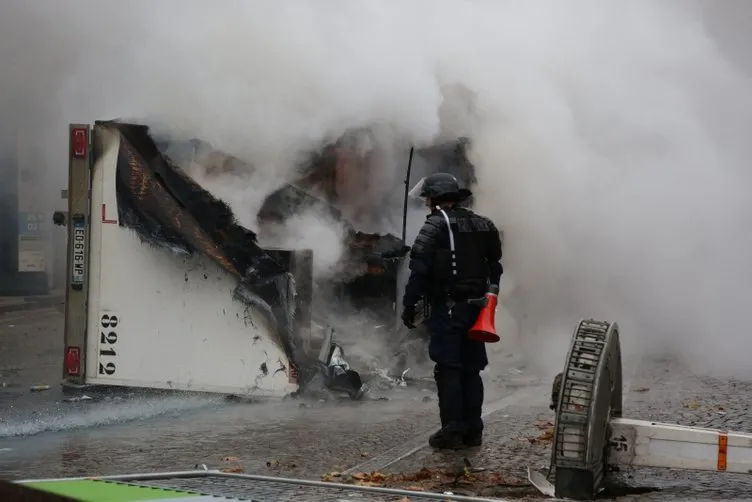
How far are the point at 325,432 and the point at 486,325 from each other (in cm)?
120

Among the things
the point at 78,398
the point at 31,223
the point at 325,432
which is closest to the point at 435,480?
the point at 325,432

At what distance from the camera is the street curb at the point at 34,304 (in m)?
17.1

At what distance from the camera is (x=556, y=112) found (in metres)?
9.47

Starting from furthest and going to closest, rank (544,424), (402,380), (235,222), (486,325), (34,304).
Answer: (34,304), (402,380), (235,222), (544,424), (486,325)

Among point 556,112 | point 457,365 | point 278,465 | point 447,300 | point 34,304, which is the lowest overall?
point 278,465

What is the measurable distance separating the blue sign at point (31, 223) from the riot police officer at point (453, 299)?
1322 centimetres

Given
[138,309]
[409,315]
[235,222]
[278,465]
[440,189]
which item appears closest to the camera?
[278,465]

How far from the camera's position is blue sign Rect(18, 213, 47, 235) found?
18109 millimetres

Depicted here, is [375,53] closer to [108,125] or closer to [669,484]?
[108,125]

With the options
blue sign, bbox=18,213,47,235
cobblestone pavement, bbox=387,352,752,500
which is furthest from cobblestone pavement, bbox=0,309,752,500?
blue sign, bbox=18,213,47,235

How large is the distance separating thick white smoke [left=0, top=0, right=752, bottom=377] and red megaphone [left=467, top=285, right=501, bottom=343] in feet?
8.01

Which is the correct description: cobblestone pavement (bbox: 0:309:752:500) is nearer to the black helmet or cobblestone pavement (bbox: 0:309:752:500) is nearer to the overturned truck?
the overturned truck

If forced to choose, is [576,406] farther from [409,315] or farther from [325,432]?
[325,432]

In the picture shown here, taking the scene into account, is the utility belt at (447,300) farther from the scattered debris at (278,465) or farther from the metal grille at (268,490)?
the metal grille at (268,490)
